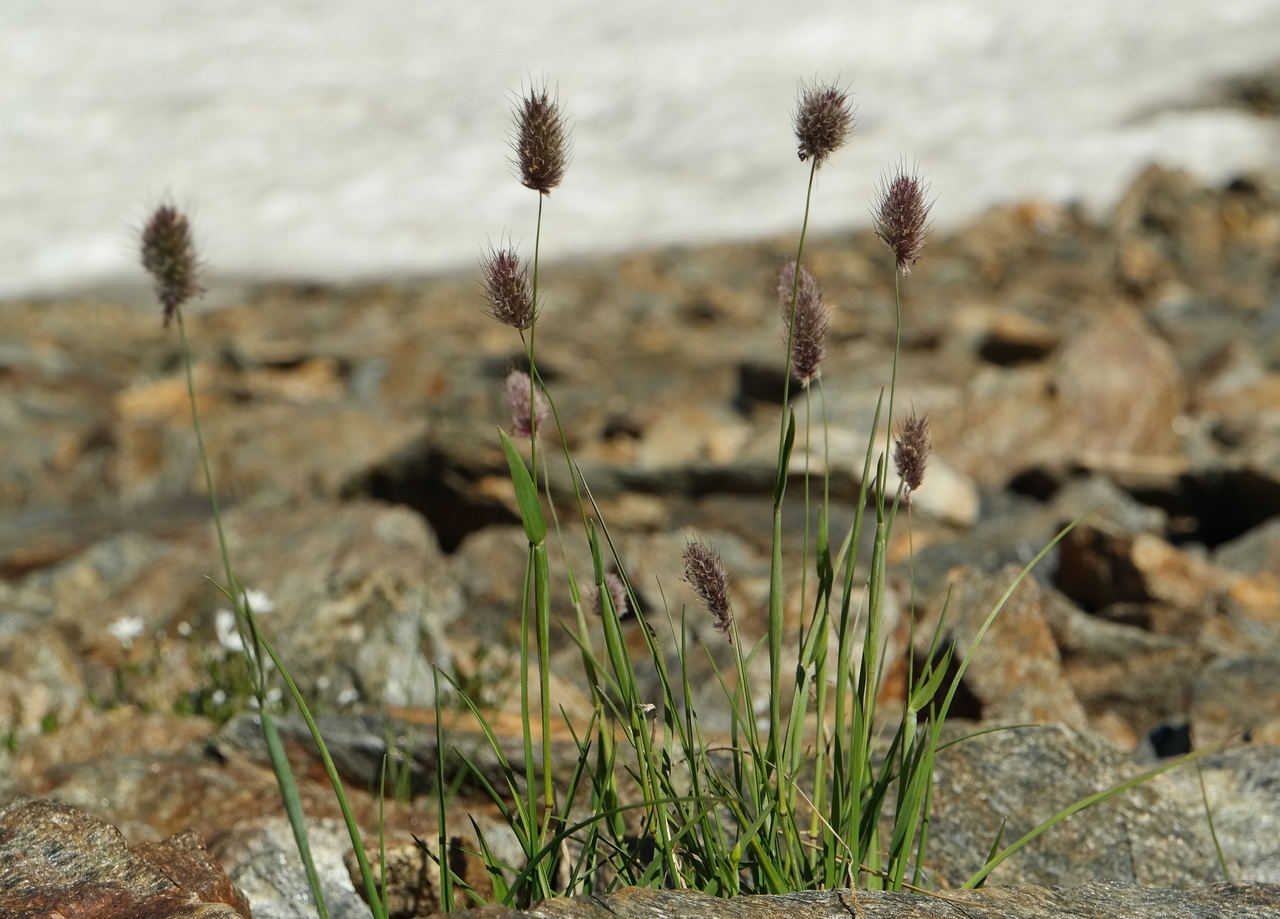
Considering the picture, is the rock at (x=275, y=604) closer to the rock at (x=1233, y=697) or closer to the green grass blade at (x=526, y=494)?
the green grass blade at (x=526, y=494)

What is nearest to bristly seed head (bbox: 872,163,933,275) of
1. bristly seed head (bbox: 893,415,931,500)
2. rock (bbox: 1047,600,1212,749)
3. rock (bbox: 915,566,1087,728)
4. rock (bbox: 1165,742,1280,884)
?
bristly seed head (bbox: 893,415,931,500)

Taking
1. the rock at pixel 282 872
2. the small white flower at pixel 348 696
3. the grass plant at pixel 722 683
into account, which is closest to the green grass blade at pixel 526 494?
the grass plant at pixel 722 683

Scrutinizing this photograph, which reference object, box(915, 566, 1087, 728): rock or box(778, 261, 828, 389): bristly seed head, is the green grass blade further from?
box(915, 566, 1087, 728): rock

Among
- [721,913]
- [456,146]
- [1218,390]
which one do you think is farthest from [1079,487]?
[456,146]

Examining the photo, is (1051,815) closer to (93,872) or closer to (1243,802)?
(1243,802)

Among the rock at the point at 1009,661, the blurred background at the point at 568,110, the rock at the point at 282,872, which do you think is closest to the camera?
the rock at the point at 282,872
